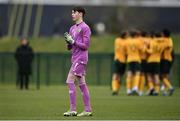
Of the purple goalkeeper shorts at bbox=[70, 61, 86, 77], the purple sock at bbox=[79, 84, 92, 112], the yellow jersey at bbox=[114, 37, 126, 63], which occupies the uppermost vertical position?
the yellow jersey at bbox=[114, 37, 126, 63]

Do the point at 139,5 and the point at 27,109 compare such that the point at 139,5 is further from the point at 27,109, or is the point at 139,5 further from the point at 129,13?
the point at 27,109

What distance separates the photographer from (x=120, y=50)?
30.5 m

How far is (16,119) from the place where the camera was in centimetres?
1830

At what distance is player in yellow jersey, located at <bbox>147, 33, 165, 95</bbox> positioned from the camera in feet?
99.1

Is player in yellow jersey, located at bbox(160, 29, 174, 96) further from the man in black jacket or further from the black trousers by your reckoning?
the man in black jacket

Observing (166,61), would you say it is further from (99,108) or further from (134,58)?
(99,108)

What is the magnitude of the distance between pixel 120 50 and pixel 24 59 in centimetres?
738

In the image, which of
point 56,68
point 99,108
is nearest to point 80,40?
point 99,108

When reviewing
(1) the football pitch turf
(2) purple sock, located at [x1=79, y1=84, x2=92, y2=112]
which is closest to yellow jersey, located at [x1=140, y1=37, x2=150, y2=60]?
(1) the football pitch turf

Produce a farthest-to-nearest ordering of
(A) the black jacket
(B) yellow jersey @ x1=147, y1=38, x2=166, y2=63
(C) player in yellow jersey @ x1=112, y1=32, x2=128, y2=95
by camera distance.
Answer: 1. (A) the black jacket
2. (C) player in yellow jersey @ x1=112, y1=32, x2=128, y2=95
3. (B) yellow jersey @ x1=147, y1=38, x2=166, y2=63

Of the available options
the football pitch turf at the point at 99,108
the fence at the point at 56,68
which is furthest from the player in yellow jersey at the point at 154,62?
the fence at the point at 56,68

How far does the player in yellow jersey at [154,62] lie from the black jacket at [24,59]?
7.18m

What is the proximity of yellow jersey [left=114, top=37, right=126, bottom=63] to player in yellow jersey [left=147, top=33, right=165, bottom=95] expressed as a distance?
81 cm

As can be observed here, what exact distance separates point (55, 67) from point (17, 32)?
76.8 ft
